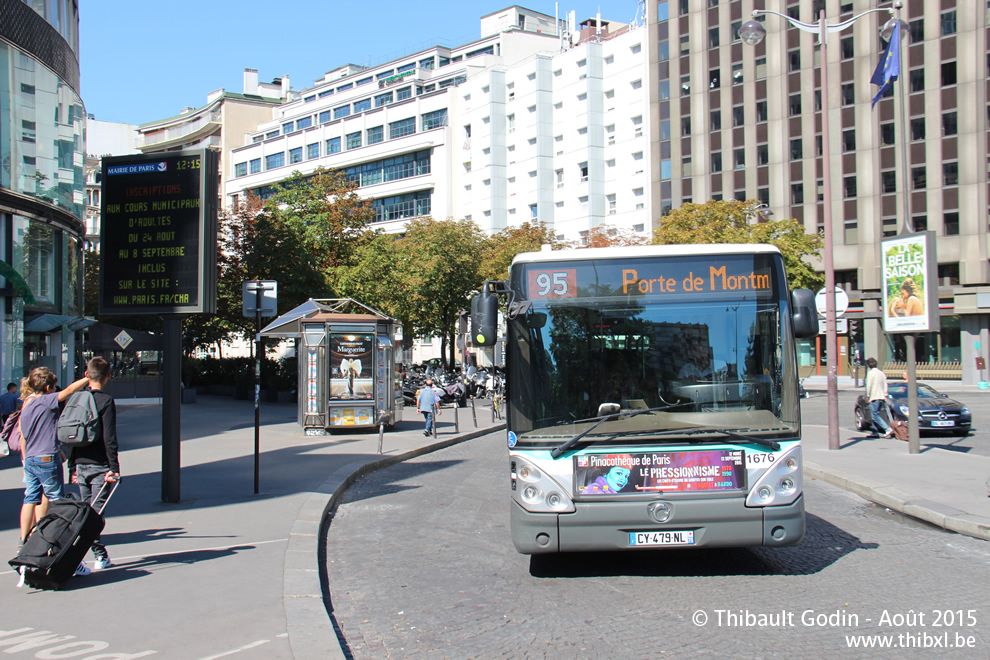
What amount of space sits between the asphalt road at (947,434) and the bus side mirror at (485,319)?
41.3ft

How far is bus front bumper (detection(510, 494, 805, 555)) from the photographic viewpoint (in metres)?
6.78

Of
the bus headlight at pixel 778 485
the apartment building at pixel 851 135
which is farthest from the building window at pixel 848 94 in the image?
the bus headlight at pixel 778 485

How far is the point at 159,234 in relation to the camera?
10.3 metres

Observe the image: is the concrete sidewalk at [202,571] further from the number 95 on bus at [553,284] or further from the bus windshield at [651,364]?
the number 95 on bus at [553,284]

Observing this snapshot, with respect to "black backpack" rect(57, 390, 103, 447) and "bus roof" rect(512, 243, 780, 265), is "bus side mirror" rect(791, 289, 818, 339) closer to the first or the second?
"bus roof" rect(512, 243, 780, 265)

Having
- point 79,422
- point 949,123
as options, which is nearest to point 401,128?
point 949,123

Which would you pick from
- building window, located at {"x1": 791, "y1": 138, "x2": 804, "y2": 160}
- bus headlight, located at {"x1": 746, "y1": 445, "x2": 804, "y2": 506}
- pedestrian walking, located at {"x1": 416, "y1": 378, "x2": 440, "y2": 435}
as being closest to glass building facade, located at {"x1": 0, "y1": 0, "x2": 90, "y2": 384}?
pedestrian walking, located at {"x1": 416, "y1": 378, "x2": 440, "y2": 435}

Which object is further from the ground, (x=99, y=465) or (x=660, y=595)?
(x=99, y=465)

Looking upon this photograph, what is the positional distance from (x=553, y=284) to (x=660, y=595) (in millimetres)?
2593

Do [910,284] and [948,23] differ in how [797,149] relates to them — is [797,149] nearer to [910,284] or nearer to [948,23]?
[948,23]

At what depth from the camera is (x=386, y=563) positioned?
786cm

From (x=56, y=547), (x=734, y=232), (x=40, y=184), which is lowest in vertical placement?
(x=56, y=547)

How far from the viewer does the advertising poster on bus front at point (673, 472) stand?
22.4 ft

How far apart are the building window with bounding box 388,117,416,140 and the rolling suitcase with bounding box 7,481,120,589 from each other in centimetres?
7202
